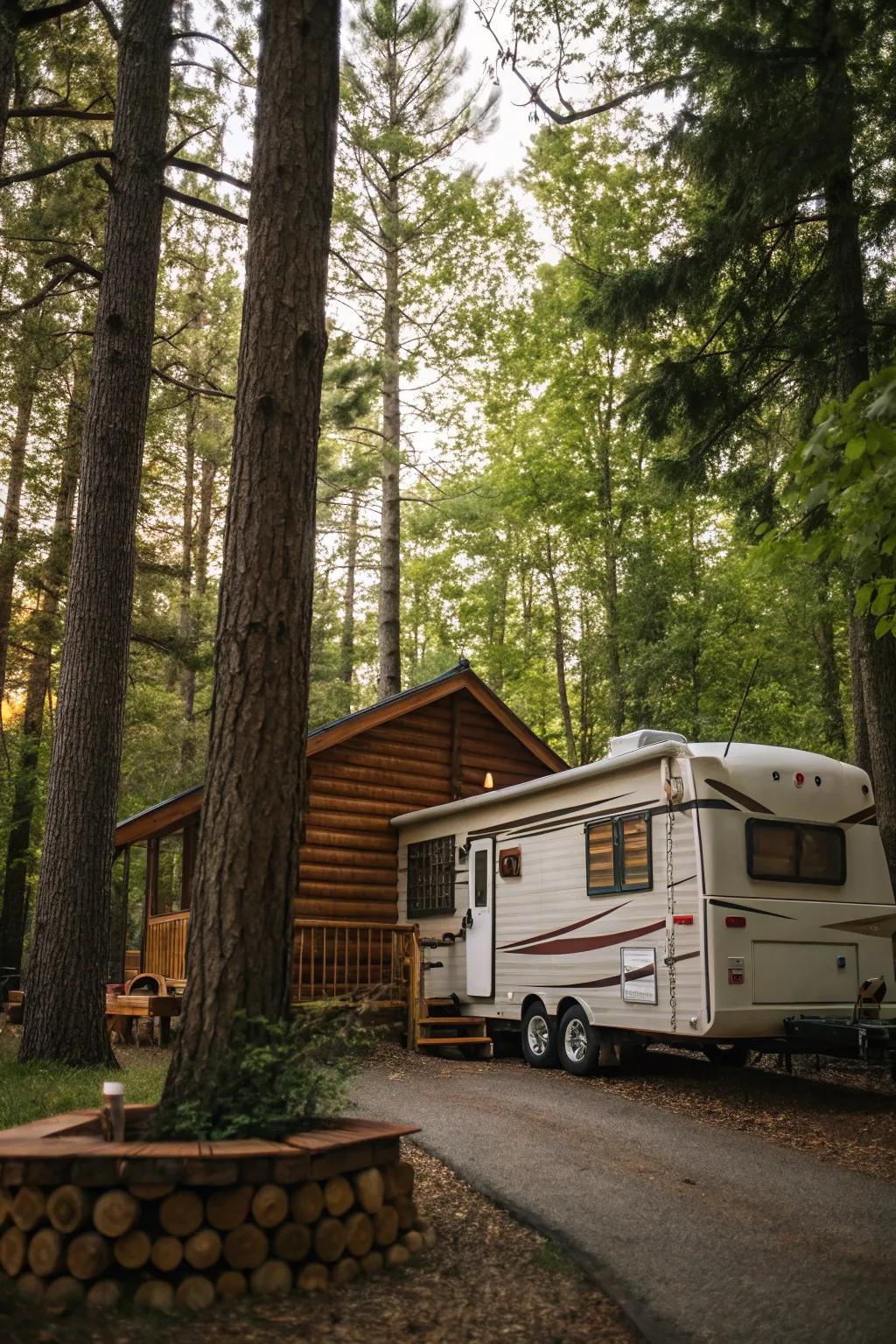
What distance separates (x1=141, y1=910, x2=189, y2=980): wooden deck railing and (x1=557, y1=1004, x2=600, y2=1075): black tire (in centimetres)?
511

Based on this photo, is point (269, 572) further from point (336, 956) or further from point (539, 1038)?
point (336, 956)

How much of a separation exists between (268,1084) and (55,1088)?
3.56 m

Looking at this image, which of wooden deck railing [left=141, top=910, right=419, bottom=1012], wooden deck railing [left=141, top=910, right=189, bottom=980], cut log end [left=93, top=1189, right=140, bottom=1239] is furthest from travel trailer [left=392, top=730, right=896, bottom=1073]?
cut log end [left=93, top=1189, right=140, bottom=1239]

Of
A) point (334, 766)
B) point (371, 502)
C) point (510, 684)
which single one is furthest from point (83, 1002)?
point (510, 684)

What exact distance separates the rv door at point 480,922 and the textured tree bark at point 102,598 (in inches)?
181

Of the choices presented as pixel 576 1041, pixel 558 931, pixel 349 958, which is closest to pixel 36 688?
pixel 349 958

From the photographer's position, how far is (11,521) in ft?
67.2

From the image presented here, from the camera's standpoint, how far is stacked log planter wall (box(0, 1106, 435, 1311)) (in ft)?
12.4

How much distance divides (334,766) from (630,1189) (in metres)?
8.98

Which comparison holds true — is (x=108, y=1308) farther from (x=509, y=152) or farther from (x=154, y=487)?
(x=509, y=152)

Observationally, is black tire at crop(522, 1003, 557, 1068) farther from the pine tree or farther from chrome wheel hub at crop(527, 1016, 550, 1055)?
the pine tree

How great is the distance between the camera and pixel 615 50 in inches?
445

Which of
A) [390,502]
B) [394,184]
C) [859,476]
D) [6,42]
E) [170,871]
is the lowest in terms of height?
[170,871]

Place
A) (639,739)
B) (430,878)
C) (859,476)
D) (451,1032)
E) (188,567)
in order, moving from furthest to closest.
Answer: (188,567), (430,878), (451,1032), (639,739), (859,476)
